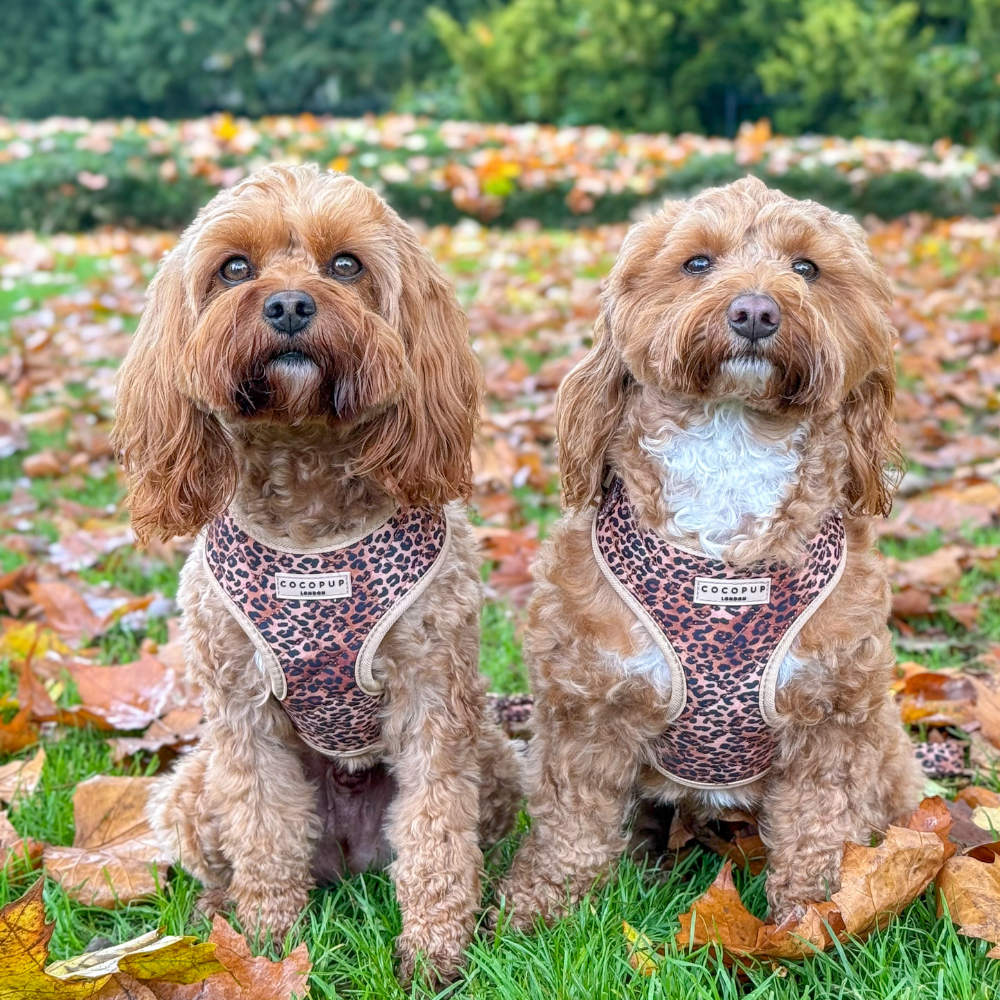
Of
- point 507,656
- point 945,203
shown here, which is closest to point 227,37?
point 945,203

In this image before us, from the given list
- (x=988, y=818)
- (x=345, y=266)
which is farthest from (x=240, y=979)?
(x=988, y=818)

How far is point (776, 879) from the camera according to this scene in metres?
2.76

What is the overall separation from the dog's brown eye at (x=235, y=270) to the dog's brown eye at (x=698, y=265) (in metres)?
0.95

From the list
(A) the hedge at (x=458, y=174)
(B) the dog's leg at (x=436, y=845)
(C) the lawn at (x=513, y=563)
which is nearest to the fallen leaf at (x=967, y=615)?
(C) the lawn at (x=513, y=563)

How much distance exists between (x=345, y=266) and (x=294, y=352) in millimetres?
304

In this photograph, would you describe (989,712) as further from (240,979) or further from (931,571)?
(240,979)

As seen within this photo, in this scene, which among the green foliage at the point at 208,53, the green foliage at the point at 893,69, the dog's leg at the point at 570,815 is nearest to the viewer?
the dog's leg at the point at 570,815

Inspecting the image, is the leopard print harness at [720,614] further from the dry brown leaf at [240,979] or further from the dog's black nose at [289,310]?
the dry brown leaf at [240,979]

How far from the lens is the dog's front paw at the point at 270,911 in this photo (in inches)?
110

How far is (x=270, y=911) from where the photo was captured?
282 centimetres

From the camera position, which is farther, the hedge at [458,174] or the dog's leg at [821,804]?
the hedge at [458,174]

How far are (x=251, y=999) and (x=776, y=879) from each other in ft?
3.98

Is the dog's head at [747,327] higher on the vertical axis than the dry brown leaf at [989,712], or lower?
higher

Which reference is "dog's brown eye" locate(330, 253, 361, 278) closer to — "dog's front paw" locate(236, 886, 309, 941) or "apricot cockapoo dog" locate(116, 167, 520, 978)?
"apricot cockapoo dog" locate(116, 167, 520, 978)
